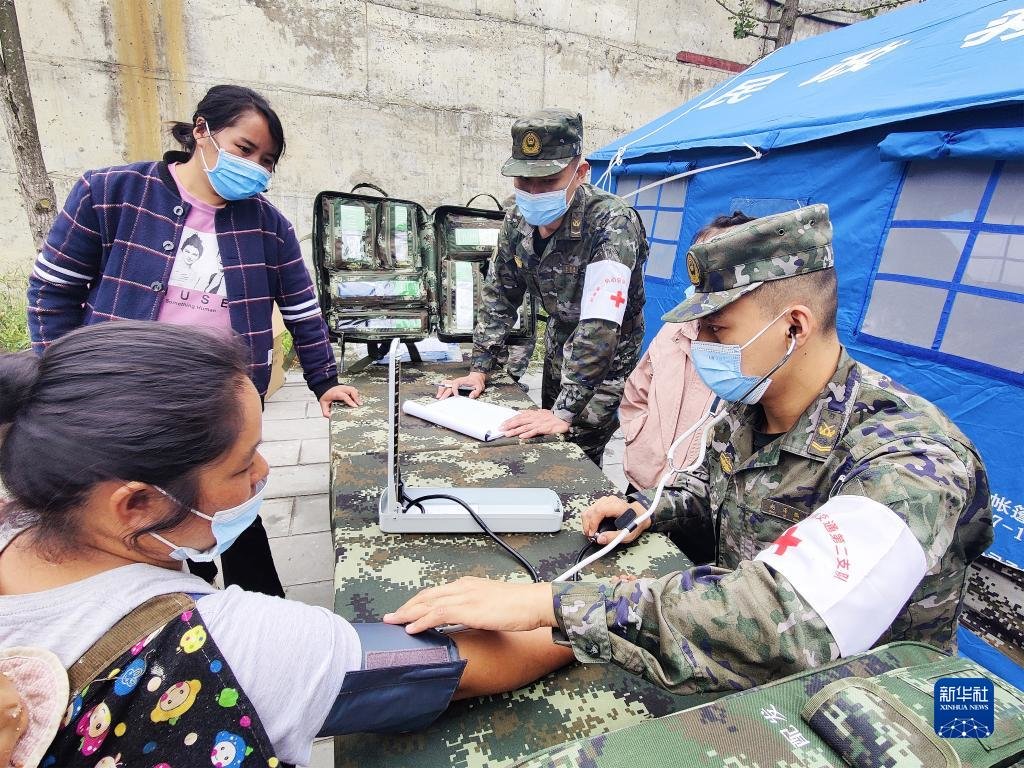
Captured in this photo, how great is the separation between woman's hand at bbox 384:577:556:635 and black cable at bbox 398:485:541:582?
25cm

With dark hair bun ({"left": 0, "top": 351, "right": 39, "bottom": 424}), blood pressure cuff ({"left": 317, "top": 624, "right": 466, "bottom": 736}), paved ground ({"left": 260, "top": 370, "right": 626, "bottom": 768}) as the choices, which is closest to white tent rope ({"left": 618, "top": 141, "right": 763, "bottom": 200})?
paved ground ({"left": 260, "top": 370, "right": 626, "bottom": 768})

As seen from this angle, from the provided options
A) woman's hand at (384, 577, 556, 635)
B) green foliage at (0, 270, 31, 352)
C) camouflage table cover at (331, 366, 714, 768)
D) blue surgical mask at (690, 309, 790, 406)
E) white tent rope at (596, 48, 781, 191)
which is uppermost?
white tent rope at (596, 48, 781, 191)

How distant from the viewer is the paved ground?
259 cm

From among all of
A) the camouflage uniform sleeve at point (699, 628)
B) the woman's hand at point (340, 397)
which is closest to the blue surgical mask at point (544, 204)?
the woman's hand at point (340, 397)

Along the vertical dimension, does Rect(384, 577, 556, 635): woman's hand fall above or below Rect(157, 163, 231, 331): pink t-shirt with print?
below

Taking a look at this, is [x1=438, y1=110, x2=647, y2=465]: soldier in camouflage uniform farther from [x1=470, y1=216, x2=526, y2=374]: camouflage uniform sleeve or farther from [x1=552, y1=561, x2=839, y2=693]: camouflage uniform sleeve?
[x1=552, y1=561, x2=839, y2=693]: camouflage uniform sleeve

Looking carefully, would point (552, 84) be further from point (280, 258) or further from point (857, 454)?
point (857, 454)

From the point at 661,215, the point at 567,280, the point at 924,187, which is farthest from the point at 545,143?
the point at 661,215

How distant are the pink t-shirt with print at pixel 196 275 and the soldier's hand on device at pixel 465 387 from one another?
0.94 m

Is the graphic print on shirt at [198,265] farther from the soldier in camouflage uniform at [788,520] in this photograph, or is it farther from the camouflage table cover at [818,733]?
the camouflage table cover at [818,733]

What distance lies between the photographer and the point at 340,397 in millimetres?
2344

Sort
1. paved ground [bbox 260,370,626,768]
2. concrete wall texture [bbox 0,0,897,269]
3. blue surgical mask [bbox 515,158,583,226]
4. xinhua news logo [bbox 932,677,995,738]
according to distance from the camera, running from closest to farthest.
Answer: xinhua news logo [bbox 932,677,995,738] → blue surgical mask [bbox 515,158,583,226] → paved ground [bbox 260,370,626,768] → concrete wall texture [bbox 0,0,897,269]

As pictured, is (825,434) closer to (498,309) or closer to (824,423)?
(824,423)

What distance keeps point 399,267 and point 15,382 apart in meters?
2.38
